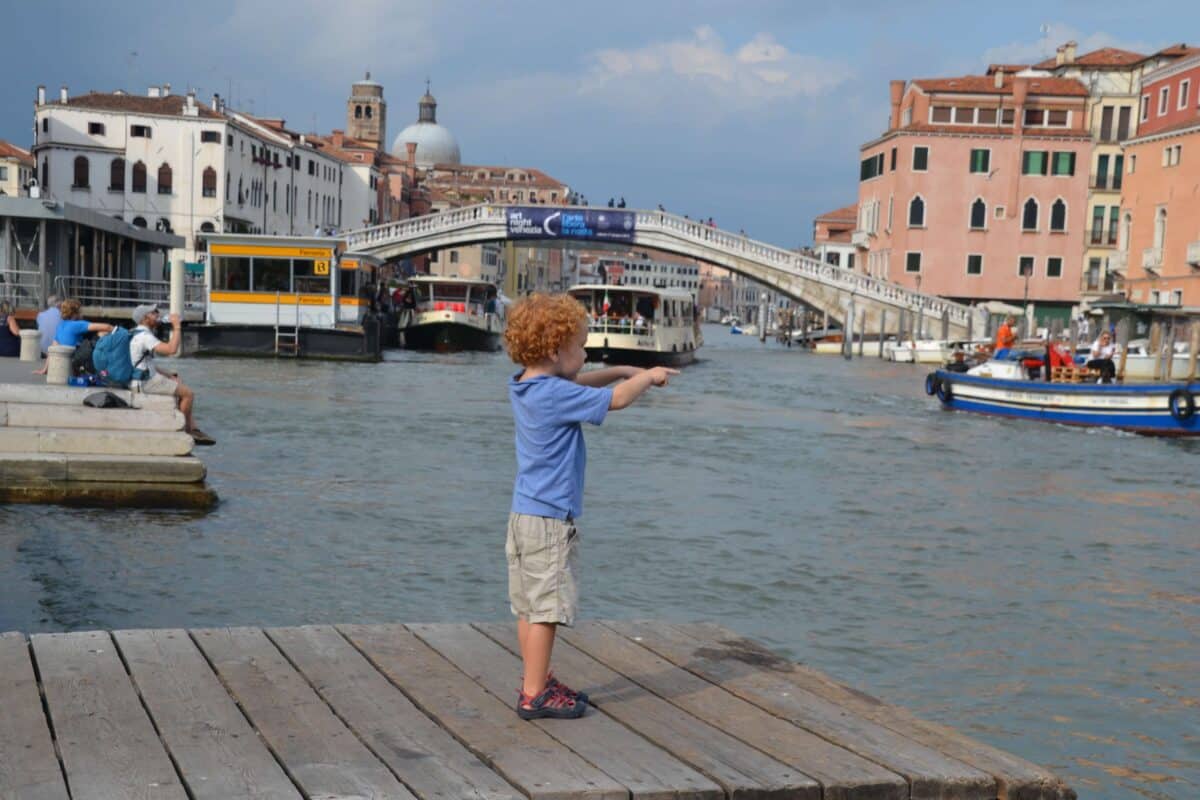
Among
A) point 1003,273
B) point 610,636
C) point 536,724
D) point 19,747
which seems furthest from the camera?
point 1003,273

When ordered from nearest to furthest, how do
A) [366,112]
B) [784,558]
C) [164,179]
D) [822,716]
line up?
1. [822,716]
2. [784,558]
3. [164,179]
4. [366,112]

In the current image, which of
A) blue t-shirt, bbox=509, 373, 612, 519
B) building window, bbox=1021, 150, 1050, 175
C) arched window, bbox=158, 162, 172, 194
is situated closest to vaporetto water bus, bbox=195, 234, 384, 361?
blue t-shirt, bbox=509, 373, 612, 519

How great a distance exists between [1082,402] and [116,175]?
40.7m

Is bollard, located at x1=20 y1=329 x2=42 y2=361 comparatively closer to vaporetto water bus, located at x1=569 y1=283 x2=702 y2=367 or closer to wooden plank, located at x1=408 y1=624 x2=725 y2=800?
wooden plank, located at x1=408 y1=624 x2=725 y2=800

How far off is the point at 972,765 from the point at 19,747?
2218mm

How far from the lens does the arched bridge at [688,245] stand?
44750mm

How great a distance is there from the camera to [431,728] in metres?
→ 3.60

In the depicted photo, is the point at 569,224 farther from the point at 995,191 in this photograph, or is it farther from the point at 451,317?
the point at 995,191

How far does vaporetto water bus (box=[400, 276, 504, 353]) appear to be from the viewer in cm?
3766

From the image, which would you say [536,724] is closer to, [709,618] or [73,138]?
[709,618]

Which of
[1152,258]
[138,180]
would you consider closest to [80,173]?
[138,180]

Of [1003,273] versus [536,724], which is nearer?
[536,724]

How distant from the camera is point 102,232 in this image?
31250mm

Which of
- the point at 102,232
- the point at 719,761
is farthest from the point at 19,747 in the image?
the point at 102,232
